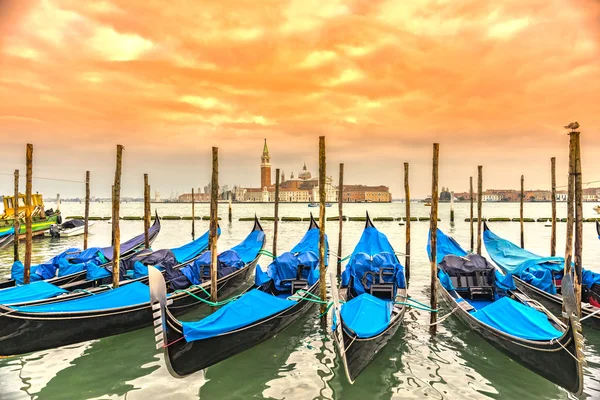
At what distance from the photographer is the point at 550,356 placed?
3.82 m

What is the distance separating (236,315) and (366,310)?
166cm

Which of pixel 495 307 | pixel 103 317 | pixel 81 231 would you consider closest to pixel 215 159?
pixel 103 317

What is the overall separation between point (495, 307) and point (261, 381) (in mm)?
3047

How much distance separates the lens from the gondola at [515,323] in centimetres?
361

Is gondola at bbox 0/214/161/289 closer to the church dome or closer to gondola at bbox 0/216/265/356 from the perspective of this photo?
gondola at bbox 0/216/265/356

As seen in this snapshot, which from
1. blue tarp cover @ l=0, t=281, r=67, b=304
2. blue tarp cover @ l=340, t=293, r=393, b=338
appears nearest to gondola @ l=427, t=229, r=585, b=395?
blue tarp cover @ l=340, t=293, r=393, b=338

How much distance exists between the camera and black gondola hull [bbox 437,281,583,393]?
3.59 meters

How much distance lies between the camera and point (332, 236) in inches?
878

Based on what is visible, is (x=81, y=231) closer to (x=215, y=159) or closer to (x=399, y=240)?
(x=399, y=240)

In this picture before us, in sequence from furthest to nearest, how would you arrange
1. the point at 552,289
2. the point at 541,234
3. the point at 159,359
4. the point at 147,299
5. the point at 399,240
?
the point at 541,234 < the point at 399,240 < the point at 552,289 < the point at 147,299 < the point at 159,359

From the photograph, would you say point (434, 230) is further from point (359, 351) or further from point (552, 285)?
point (359, 351)

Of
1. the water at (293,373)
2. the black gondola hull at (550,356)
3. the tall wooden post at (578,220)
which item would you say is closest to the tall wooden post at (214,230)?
the water at (293,373)

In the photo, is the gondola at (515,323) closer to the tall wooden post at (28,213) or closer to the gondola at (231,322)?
the gondola at (231,322)

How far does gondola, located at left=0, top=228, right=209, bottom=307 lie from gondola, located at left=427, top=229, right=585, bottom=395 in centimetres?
501
